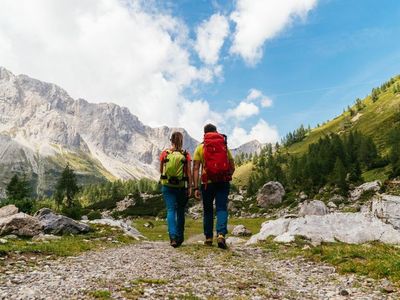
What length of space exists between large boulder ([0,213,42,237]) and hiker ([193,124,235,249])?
1276cm

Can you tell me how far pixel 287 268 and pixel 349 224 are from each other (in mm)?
11850

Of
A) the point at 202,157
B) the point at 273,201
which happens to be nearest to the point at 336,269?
the point at 202,157

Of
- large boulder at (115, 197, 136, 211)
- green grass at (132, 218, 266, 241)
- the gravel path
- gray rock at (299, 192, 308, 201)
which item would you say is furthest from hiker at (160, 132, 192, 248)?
large boulder at (115, 197, 136, 211)

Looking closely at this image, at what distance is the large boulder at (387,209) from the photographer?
79.0ft

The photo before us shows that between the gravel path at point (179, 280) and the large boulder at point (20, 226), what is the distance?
11.0 meters

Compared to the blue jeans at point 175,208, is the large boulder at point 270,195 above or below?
above

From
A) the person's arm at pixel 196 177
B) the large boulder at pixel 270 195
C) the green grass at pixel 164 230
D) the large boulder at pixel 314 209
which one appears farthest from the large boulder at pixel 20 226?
the large boulder at pixel 270 195

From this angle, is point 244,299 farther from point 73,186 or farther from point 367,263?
point 73,186

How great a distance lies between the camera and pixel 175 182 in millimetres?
17578

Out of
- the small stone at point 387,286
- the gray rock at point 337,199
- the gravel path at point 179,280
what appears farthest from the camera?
the gray rock at point 337,199

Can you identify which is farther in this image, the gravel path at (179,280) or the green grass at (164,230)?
the green grass at (164,230)

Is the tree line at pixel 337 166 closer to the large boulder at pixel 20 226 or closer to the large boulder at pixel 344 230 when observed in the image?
the large boulder at pixel 344 230

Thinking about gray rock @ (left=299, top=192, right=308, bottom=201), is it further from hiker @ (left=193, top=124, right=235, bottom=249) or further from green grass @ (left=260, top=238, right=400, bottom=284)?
green grass @ (left=260, top=238, right=400, bottom=284)

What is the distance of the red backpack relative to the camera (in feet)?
55.6
